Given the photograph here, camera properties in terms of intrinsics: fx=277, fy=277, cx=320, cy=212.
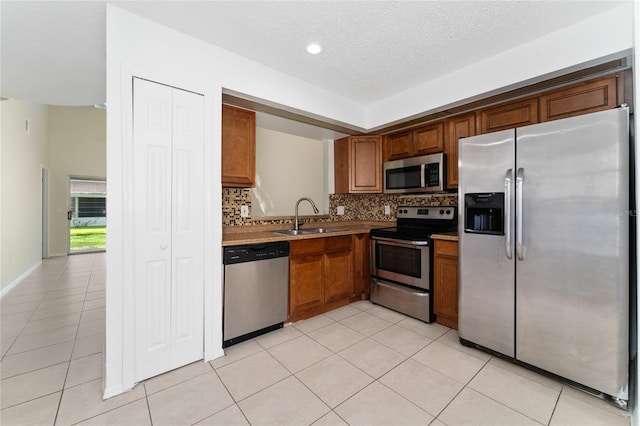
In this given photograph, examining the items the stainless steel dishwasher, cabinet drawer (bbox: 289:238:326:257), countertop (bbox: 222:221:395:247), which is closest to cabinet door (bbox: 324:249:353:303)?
cabinet drawer (bbox: 289:238:326:257)

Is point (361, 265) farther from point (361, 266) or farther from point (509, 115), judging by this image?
point (509, 115)

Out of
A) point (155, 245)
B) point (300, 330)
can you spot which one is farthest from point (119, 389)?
point (300, 330)

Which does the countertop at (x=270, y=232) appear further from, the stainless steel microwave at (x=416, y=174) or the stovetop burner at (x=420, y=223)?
the stainless steel microwave at (x=416, y=174)

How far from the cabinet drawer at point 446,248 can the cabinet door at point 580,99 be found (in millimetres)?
1290

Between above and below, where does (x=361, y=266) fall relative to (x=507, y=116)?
below

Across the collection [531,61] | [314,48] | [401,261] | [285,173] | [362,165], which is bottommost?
[401,261]

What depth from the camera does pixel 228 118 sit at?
265cm

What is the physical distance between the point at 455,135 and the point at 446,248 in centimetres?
121

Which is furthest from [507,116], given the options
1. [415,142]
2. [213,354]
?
[213,354]

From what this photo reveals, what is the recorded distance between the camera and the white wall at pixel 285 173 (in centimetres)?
357

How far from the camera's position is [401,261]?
10.2 ft

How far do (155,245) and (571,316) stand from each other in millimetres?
2861

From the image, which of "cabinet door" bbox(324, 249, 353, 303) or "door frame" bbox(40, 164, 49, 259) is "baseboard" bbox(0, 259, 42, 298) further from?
"cabinet door" bbox(324, 249, 353, 303)

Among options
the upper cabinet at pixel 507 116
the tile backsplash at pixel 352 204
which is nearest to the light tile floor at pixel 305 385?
the tile backsplash at pixel 352 204
